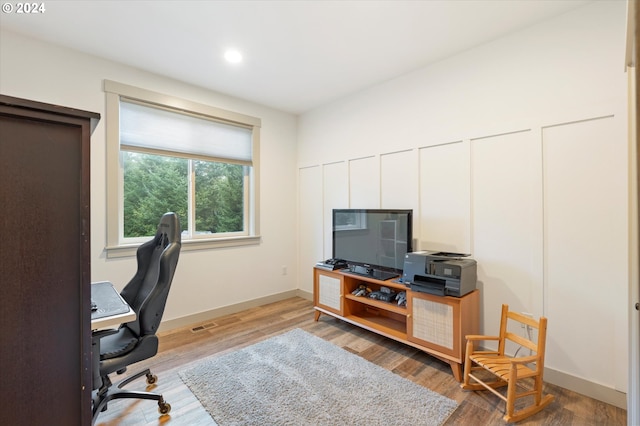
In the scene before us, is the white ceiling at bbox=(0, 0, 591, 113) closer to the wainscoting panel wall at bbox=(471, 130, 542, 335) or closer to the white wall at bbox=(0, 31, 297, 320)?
the white wall at bbox=(0, 31, 297, 320)

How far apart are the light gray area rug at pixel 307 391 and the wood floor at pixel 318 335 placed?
9cm

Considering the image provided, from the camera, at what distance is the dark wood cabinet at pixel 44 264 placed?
826 millimetres

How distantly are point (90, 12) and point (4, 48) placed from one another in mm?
871

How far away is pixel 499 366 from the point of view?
1.88 m

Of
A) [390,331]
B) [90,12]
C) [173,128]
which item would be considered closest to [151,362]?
[390,331]

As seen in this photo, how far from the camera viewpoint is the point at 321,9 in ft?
6.72

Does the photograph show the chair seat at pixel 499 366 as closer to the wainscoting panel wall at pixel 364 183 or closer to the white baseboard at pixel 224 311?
the wainscoting panel wall at pixel 364 183

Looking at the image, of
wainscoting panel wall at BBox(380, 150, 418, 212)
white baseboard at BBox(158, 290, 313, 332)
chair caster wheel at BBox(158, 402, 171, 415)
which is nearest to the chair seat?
wainscoting panel wall at BBox(380, 150, 418, 212)

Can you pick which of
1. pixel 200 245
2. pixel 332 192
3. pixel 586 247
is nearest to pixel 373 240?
pixel 332 192

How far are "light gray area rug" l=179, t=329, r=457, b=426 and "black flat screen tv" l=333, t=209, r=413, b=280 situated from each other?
88 centimetres

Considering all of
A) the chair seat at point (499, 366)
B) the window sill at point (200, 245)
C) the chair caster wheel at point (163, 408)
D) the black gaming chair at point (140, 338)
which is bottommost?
the chair caster wheel at point (163, 408)

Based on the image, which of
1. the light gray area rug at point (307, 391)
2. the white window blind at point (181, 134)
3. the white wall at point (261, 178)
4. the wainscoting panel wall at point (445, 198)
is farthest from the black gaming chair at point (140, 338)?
the wainscoting panel wall at point (445, 198)

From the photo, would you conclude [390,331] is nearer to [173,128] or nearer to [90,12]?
[173,128]
